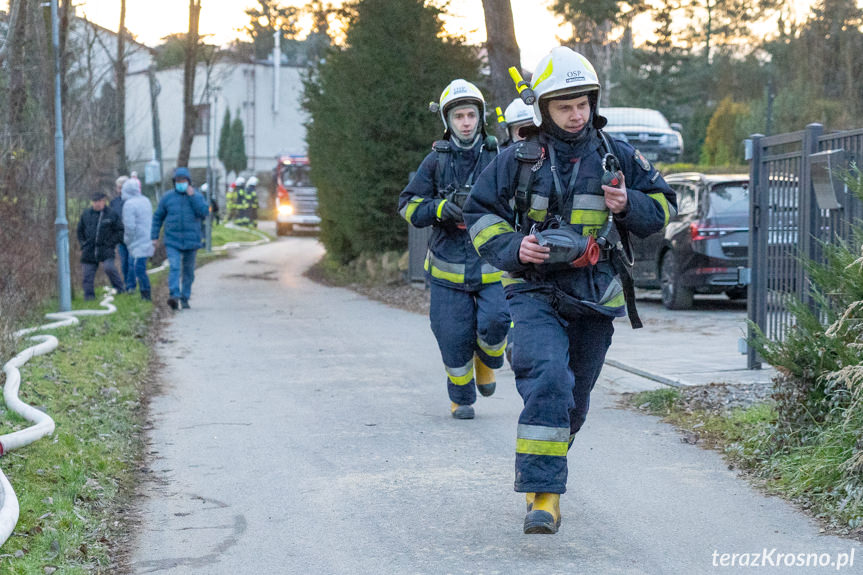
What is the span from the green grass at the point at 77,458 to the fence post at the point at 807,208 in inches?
177

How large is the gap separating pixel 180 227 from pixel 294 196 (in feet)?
84.1

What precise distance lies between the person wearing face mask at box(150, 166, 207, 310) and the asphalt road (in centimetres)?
583

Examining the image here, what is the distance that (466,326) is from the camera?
7727mm

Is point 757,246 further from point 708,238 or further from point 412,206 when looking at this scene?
point 708,238

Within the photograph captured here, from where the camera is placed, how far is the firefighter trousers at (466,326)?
25.2ft

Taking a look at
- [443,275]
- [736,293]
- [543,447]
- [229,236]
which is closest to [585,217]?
[543,447]

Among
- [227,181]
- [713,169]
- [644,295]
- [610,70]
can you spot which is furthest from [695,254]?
[227,181]

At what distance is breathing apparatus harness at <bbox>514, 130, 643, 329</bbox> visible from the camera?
4.88 m

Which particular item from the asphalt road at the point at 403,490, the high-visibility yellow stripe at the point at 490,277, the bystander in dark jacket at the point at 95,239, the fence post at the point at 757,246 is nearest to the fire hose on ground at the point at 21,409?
the asphalt road at the point at 403,490

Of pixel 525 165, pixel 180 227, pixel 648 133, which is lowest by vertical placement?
pixel 180 227

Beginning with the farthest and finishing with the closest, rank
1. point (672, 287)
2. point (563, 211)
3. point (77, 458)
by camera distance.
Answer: point (672, 287) < point (77, 458) < point (563, 211)

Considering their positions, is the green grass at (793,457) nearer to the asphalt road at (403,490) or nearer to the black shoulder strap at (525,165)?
the asphalt road at (403,490)

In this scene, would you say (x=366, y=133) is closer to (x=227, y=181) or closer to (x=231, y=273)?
(x=231, y=273)

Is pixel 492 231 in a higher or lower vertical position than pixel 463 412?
higher
